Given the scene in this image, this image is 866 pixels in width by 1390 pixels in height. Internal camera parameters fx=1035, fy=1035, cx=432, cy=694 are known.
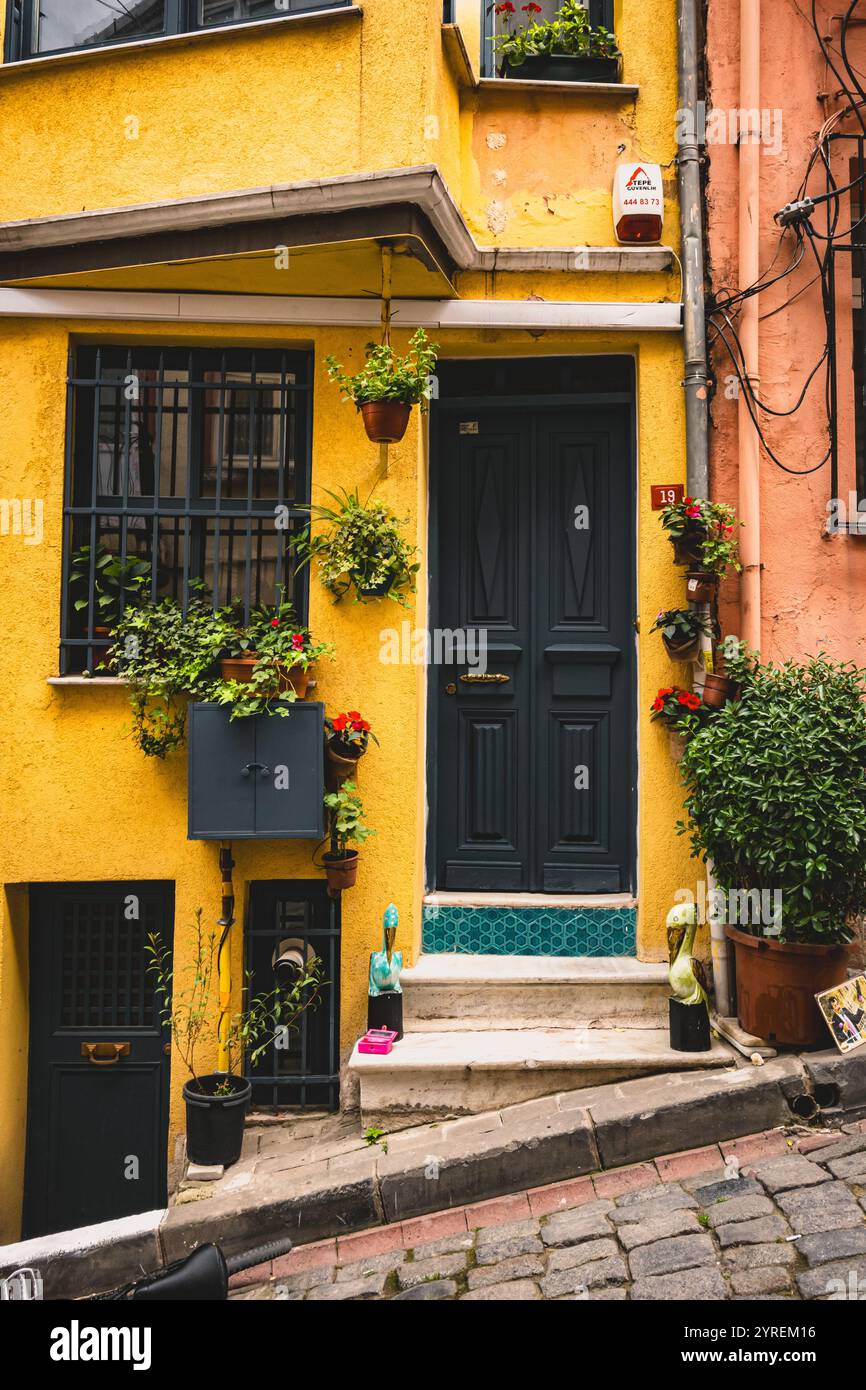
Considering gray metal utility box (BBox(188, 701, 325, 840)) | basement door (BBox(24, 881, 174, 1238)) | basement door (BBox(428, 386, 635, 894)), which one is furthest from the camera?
basement door (BBox(428, 386, 635, 894))

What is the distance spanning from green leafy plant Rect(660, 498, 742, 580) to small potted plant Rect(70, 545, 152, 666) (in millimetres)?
2968

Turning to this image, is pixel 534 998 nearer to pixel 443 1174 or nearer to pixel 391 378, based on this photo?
pixel 443 1174

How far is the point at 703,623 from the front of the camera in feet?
18.3

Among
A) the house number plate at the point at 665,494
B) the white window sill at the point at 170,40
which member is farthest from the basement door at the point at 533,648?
the white window sill at the point at 170,40

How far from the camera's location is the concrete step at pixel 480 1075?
5074 mm

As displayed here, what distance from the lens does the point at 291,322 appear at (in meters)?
5.85

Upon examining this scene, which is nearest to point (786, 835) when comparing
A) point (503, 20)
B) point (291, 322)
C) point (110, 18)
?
point (291, 322)

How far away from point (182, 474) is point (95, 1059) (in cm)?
340

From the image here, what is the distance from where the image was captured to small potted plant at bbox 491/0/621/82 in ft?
19.5

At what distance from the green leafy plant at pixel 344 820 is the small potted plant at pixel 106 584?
5.34 ft

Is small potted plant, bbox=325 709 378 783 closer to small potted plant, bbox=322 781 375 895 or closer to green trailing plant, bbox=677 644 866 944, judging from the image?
small potted plant, bbox=322 781 375 895

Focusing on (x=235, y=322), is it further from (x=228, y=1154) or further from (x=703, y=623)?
(x=228, y=1154)

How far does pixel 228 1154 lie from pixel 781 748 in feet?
10.9

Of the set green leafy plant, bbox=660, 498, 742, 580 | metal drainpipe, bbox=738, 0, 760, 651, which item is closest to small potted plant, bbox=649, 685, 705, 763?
metal drainpipe, bbox=738, 0, 760, 651
